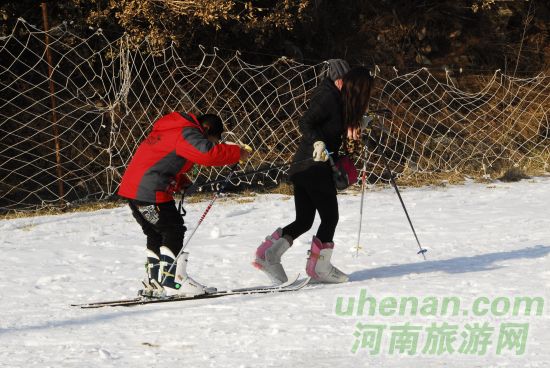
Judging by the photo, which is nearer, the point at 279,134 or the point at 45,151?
the point at 45,151

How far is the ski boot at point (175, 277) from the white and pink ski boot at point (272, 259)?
47 cm

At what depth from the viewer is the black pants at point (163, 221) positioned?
575cm

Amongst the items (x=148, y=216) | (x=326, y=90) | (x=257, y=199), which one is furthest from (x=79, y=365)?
(x=257, y=199)

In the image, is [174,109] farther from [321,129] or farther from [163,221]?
[163,221]

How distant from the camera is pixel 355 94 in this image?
239 inches

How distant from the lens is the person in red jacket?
18.4 ft

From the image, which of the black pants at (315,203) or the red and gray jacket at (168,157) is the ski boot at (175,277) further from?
the black pants at (315,203)

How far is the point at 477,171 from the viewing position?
1184cm

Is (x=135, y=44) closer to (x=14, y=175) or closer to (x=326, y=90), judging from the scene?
(x=14, y=175)

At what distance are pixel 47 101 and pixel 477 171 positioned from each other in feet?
16.0

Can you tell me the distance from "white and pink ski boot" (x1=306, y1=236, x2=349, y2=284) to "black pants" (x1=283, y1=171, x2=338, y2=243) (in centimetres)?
5

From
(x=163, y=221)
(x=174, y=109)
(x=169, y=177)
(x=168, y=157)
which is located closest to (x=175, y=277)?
(x=163, y=221)

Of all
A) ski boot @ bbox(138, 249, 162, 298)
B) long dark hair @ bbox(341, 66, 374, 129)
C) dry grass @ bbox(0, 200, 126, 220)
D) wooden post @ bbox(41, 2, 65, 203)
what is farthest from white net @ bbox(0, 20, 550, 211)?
long dark hair @ bbox(341, 66, 374, 129)

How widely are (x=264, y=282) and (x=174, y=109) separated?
510 centimetres
